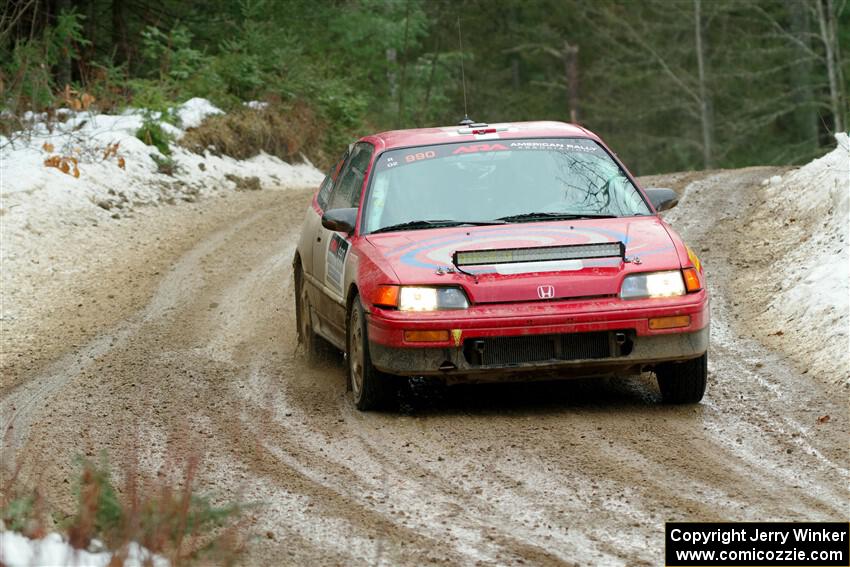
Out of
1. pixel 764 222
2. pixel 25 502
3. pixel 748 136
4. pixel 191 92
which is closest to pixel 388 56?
pixel 748 136

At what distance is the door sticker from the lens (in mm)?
8523

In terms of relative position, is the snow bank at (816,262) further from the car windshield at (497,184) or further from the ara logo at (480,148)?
the ara logo at (480,148)

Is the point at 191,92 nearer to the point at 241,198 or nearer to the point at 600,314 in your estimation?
the point at 241,198

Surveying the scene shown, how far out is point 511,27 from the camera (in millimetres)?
44562

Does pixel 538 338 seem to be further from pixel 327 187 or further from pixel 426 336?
pixel 327 187

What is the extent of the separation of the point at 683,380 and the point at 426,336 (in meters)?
1.58

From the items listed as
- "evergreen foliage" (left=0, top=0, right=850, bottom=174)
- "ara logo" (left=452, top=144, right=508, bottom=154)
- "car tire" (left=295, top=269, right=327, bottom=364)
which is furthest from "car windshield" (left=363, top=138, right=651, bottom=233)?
"evergreen foliage" (left=0, top=0, right=850, bottom=174)

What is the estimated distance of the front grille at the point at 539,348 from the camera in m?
7.40

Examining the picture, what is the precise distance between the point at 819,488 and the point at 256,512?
8.23 feet

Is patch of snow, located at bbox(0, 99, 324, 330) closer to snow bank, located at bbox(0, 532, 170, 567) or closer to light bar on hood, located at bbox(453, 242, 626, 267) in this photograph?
light bar on hood, located at bbox(453, 242, 626, 267)

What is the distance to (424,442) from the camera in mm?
7129

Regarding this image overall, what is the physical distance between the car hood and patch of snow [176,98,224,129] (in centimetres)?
1423

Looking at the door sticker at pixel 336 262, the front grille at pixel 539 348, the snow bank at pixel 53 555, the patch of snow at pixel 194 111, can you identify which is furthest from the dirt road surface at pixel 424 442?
the patch of snow at pixel 194 111

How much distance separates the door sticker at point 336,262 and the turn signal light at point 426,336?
1164 millimetres
